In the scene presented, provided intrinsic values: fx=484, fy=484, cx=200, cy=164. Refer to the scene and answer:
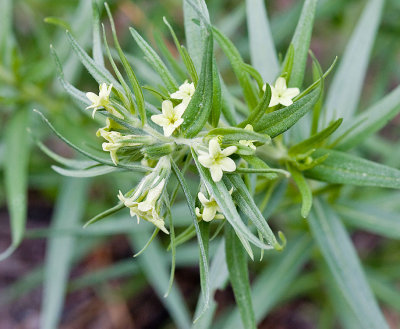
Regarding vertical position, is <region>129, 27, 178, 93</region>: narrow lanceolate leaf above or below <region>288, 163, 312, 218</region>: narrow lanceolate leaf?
above

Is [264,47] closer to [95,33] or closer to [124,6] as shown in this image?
[95,33]

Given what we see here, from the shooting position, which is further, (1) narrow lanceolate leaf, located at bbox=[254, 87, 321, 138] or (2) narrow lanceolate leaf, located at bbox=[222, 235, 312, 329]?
(2) narrow lanceolate leaf, located at bbox=[222, 235, 312, 329]

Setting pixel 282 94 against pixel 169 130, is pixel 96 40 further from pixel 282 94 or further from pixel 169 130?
pixel 282 94

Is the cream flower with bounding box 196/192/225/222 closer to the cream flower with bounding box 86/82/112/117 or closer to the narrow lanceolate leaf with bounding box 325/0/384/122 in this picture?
the cream flower with bounding box 86/82/112/117

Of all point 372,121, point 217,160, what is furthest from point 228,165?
point 372,121

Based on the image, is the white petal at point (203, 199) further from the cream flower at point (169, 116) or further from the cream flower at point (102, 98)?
the cream flower at point (102, 98)

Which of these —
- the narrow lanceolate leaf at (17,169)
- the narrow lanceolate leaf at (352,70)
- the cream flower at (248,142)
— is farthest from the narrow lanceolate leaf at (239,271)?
the narrow lanceolate leaf at (17,169)

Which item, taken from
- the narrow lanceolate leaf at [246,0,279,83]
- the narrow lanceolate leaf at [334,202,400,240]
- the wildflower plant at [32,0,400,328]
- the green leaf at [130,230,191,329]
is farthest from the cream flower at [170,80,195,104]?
the green leaf at [130,230,191,329]

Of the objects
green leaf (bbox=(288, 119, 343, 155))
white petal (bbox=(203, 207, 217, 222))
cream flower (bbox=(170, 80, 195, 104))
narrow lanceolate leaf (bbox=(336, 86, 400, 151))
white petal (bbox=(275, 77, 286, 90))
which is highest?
cream flower (bbox=(170, 80, 195, 104))
